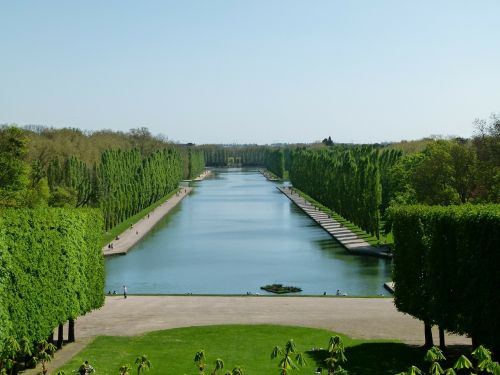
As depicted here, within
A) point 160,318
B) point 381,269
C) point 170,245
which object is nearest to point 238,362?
point 160,318

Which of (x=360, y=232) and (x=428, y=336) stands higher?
(x=428, y=336)

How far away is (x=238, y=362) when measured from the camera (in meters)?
24.8

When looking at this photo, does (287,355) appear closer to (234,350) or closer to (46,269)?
(234,350)

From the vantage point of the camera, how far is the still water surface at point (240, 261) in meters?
45.5

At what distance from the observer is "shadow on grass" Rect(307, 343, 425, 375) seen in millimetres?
23969

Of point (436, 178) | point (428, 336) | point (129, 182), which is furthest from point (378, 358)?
point (129, 182)

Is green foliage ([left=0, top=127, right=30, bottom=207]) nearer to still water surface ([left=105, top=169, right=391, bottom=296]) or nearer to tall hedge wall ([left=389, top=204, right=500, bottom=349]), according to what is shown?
still water surface ([left=105, top=169, right=391, bottom=296])

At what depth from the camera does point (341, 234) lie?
6856 cm

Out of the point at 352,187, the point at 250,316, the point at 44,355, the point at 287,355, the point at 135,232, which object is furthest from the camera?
the point at 352,187

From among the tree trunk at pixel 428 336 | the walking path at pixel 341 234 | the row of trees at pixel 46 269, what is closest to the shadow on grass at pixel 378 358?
the tree trunk at pixel 428 336

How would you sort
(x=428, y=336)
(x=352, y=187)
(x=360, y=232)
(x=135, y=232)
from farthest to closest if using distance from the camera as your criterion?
(x=352, y=187) < (x=135, y=232) < (x=360, y=232) < (x=428, y=336)

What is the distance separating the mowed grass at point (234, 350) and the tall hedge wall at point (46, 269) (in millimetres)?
2118

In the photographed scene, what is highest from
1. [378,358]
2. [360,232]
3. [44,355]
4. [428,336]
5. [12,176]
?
[12,176]

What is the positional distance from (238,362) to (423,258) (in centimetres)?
902
